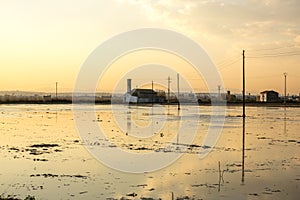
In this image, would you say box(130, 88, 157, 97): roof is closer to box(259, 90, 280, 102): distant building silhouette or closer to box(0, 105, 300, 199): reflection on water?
box(259, 90, 280, 102): distant building silhouette

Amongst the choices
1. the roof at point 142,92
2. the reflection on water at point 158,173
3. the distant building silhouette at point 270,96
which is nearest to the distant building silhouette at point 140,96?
the roof at point 142,92

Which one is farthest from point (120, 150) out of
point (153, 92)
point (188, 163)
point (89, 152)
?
point (153, 92)

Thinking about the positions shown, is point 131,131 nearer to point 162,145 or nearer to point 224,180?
point 162,145

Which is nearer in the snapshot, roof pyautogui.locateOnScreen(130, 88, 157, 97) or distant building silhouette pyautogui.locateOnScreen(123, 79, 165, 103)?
distant building silhouette pyautogui.locateOnScreen(123, 79, 165, 103)

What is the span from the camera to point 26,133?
24578 mm

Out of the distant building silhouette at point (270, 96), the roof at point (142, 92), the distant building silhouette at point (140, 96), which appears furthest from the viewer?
the roof at point (142, 92)

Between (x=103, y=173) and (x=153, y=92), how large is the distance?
10044 cm

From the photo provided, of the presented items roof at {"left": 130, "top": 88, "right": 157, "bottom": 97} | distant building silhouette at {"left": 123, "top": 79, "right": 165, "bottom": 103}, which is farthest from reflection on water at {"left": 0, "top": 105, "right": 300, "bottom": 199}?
roof at {"left": 130, "top": 88, "right": 157, "bottom": 97}

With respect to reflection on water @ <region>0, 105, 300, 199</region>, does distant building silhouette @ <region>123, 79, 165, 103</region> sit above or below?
above

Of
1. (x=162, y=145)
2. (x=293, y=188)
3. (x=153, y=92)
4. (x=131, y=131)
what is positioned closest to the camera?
(x=293, y=188)

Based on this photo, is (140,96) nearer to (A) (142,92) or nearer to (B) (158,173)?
(A) (142,92)

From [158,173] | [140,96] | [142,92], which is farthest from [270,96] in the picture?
[158,173]

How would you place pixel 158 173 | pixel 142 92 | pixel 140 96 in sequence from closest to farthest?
pixel 158 173
pixel 140 96
pixel 142 92

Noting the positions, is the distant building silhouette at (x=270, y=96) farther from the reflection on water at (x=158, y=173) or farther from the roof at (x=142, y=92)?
the reflection on water at (x=158, y=173)
